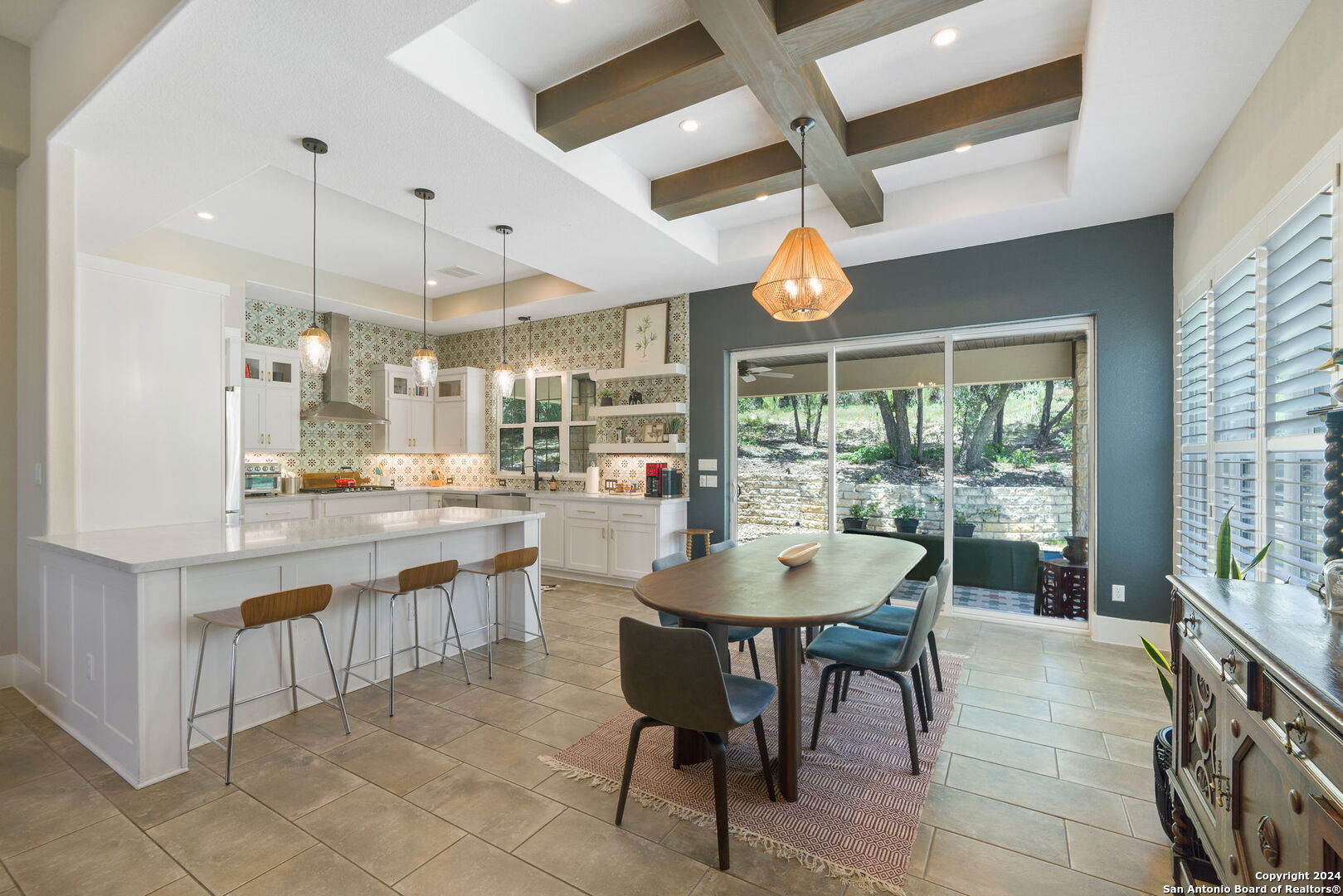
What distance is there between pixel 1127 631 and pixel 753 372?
3.46 meters

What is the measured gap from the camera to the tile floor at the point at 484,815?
1800 millimetres

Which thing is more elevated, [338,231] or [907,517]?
[338,231]

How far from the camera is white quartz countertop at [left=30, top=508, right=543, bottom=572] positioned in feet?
7.83

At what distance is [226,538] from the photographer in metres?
2.83

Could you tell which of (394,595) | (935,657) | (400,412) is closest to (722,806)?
(935,657)

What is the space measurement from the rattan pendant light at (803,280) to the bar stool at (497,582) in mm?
2076

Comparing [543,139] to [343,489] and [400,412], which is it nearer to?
[343,489]

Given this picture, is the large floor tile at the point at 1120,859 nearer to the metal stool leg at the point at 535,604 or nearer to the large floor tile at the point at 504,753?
the large floor tile at the point at 504,753

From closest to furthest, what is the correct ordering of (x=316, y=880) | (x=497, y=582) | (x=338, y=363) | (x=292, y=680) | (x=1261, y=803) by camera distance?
(x=1261, y=803) → (x=316, y=880) → (x=292, y=680) → (x=497, y=582) → (x=338, y=363)

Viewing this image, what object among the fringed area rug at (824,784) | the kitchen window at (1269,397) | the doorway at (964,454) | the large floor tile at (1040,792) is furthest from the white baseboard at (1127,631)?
the large floor tile at (1040,792)

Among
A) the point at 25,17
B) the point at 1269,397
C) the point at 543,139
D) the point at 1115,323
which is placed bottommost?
the point at 1269,397

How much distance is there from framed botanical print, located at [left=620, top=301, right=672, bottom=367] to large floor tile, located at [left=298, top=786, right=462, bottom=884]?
442 cm

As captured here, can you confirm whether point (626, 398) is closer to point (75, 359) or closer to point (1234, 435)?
point (75, 359)

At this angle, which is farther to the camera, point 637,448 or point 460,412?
point 460,412
